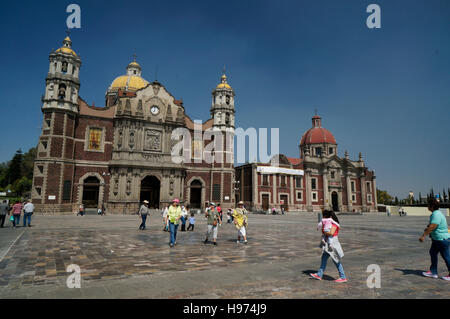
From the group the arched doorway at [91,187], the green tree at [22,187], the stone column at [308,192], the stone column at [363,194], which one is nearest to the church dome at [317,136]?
the stone column at [363,194]

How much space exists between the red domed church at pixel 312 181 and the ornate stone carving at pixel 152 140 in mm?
16842

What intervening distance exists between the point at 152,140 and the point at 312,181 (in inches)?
1247

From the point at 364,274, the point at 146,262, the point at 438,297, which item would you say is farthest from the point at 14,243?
the point at 438,297

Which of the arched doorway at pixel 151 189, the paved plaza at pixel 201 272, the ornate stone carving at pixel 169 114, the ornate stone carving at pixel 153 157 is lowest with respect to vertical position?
the paved plaza at pixel 201 272

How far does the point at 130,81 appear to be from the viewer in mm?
45625

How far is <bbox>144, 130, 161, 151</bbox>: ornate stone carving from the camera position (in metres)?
37.0

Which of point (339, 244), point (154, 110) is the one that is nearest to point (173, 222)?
point (339, 244)

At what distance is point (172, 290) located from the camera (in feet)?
14.8

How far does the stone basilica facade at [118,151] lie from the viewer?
31.0 m

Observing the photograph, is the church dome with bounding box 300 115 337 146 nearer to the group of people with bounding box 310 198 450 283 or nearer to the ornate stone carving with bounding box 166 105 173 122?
the ornate stone carving with bounding box 166 105 173 122

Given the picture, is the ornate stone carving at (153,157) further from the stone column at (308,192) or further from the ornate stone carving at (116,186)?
the stone column at (308,192)

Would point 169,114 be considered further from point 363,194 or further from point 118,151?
point 363,194
